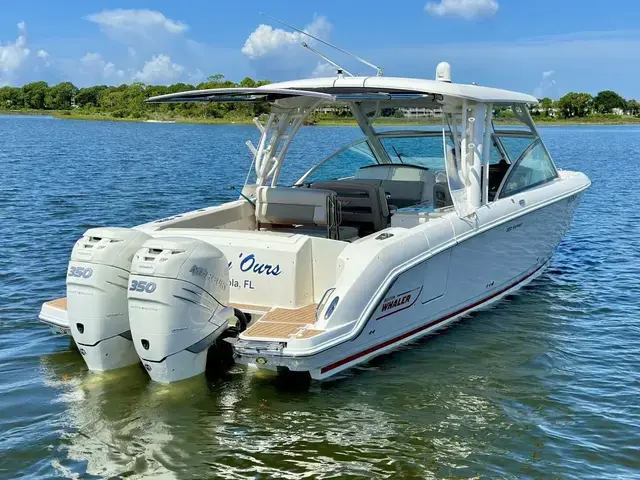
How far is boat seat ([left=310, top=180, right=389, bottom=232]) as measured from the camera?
7582 millimetres

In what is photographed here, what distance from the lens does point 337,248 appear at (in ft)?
21.0

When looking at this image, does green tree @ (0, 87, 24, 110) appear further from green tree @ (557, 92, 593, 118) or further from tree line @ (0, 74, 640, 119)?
green tree @ (557, 92, 593, 118)

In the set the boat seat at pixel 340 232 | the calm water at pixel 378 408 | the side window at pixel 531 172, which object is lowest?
the calm water at pixel 378 408

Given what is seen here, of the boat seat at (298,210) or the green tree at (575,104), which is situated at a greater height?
the green tree at (575,104)

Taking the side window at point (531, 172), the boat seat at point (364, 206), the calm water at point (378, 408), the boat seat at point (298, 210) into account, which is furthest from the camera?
the side window at point (531, 172)

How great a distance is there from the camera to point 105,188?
20.1 m

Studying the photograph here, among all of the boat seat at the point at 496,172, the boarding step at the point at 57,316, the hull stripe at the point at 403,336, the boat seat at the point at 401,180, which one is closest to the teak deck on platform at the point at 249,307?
the hull stripe at the point at 403,336

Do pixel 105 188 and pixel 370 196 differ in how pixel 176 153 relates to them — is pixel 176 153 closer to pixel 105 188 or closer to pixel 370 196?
pixel 105 188

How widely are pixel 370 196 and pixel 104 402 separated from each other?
3.35 metres

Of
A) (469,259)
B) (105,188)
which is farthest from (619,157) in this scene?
(469,259)

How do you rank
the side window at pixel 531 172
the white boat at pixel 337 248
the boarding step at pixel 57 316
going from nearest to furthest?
the white boat at pixel 337 248 < the boarding step at pixel 57 316 < the side window at pixel 531 172

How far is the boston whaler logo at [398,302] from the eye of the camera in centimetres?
633

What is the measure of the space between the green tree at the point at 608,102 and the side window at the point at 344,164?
105m

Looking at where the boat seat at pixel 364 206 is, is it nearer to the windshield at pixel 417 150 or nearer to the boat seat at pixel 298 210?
the boat seat at pixel 298 210
